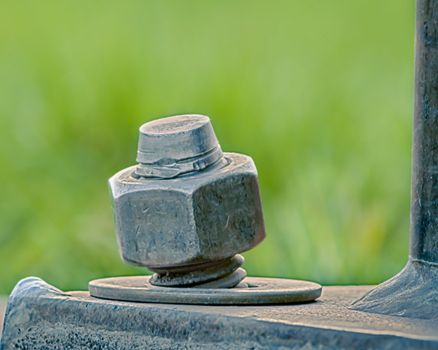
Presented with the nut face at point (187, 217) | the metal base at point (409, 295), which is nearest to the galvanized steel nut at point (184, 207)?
the nut face at point (187, 217)

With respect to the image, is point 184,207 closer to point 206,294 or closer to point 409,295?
point 206,294

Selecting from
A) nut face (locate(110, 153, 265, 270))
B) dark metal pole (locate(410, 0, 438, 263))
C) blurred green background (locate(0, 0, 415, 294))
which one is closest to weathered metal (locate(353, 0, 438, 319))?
dark metal pole (locate(410, 0, 438, 263))

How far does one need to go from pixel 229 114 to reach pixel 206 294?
1.85 meters

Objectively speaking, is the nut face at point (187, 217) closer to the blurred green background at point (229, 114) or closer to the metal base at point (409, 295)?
the metal base at point (409, 295)

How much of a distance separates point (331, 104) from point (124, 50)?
1.86 feet

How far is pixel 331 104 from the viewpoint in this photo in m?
3.14

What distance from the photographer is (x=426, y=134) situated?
4.03 feet

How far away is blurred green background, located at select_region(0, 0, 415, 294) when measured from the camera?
2.79 m

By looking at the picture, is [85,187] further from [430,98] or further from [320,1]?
[430,98]

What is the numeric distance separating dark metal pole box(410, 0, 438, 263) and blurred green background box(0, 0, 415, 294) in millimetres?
1369

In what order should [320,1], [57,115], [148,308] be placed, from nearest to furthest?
[148,308] → [57,115] → [320,1]

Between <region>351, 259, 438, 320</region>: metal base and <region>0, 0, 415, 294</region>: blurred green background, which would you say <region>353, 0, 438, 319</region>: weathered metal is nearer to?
<region>351, 259, 438, 320</region>: metal base

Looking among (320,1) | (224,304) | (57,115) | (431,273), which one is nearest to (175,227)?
(224,304)

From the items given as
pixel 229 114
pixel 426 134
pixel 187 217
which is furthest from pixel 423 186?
pixel 229 114
